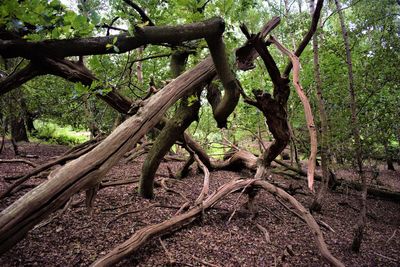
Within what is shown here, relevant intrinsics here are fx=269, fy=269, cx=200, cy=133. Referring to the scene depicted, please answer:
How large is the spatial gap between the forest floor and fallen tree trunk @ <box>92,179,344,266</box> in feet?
0.57

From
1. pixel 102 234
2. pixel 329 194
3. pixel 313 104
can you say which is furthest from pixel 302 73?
pixel 102 234

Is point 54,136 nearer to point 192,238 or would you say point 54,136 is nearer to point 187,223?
point 187,223

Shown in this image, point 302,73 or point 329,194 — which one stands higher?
point 302,73

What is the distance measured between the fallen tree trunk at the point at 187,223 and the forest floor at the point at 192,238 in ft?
0.57

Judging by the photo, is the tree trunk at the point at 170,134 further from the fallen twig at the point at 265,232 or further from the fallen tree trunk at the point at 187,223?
the fallen twig at the point at 265,232

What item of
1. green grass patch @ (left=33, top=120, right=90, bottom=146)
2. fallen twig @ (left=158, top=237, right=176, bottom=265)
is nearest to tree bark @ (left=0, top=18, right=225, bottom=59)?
fallen twig @ (left=158, top=237, right=176, bottom=265)

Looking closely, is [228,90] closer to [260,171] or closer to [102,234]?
[260,171]

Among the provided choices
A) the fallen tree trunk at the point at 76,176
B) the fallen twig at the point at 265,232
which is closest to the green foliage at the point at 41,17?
the fallen tree trunk at the point at 76,176

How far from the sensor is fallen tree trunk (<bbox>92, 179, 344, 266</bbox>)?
8.08ft

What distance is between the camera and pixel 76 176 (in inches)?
61.1

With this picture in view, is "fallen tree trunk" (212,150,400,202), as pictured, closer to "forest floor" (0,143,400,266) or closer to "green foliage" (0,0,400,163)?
"green foliage" (0,0,400,163)

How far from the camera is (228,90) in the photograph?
2932mm

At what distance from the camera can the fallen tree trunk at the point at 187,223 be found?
8.08 ft

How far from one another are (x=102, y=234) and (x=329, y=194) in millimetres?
5521
